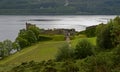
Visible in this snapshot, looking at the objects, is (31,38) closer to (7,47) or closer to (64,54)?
(7,47)

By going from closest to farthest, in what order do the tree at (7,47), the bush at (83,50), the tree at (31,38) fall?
the bush at (83,50), the tree at (7,47), the tree at (31,38)

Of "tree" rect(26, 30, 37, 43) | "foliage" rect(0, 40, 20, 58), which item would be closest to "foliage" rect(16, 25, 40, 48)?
"tree" rect(26, 30, 37, 43)

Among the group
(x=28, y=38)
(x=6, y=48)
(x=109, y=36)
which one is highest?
(x=109, y=36)

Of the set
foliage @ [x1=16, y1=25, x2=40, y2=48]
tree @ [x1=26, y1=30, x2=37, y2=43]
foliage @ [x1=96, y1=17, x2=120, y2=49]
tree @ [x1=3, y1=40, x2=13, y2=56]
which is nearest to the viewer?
foliage @ [x1=96, y1=17, x2=120, y2=49]

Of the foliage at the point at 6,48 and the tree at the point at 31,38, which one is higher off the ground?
the tree at the point at 31,38

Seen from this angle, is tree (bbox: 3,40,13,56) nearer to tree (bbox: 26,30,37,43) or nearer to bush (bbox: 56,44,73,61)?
tree (bbox: 26,30,37,43)

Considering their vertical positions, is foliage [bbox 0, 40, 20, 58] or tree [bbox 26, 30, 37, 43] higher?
tree [bbox 26, 30, 37, 43]

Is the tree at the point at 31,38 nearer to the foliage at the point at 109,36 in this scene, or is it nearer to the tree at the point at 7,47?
the tree at the point at 7,47

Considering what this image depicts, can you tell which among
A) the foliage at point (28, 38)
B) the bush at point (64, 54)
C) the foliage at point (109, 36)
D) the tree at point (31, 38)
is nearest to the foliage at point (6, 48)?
the foliage at point (28, 38)

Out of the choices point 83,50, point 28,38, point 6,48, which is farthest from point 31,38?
point 83,50

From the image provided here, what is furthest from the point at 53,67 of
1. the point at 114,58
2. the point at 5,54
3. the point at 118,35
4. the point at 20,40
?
the point at 20,40

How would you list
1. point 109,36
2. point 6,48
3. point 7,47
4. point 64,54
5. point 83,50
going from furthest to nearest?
point 7,47
point 6,48
point 109,36
point 83,50
point 64,54

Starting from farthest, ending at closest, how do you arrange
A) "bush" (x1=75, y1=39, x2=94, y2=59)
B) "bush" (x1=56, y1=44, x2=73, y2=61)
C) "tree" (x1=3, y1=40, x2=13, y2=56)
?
"tree" (x1=3, y1=40, x2=13, y2=56) → "bush" (x1=75, y1=39, x2=94, y2=59) → "bush" (x1=56, y1=44, x2=73, y2=61)

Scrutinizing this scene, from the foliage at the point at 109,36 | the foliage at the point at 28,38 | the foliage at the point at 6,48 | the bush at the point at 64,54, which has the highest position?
the foliage at the point at 109,36
